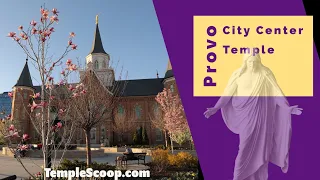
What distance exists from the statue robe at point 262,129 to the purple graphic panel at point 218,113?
0.60 feet

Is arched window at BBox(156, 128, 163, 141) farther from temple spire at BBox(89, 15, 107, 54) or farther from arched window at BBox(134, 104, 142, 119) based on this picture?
temple spire at BBox(89, 15, 107, 54)

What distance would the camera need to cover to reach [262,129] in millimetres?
6273

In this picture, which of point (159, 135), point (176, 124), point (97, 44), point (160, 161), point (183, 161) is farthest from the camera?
point (97, 44)

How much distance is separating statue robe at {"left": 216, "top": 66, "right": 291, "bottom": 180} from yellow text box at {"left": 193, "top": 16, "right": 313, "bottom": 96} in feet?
1.45

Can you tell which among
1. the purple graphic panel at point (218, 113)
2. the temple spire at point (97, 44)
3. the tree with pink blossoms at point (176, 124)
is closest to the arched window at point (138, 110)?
the temple spire at point (97, 44)

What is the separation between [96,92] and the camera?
1210cm

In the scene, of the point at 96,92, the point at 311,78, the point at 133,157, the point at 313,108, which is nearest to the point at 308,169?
the point at 313,108

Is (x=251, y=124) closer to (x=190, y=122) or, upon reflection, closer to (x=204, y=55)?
(x=190, y=122)

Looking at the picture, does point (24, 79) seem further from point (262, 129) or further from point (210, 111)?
point (262, 129)

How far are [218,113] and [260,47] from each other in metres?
1.97

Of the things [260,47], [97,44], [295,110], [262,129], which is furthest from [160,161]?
[97,44]

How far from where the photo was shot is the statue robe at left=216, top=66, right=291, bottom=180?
6277mm

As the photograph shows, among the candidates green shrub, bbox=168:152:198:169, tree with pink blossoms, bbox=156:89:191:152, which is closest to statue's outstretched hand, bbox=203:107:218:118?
green shrub, bbox=168:152:198:169

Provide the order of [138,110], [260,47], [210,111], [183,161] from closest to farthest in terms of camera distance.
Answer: [210,111], [260,47], [183,161], [138,110]
